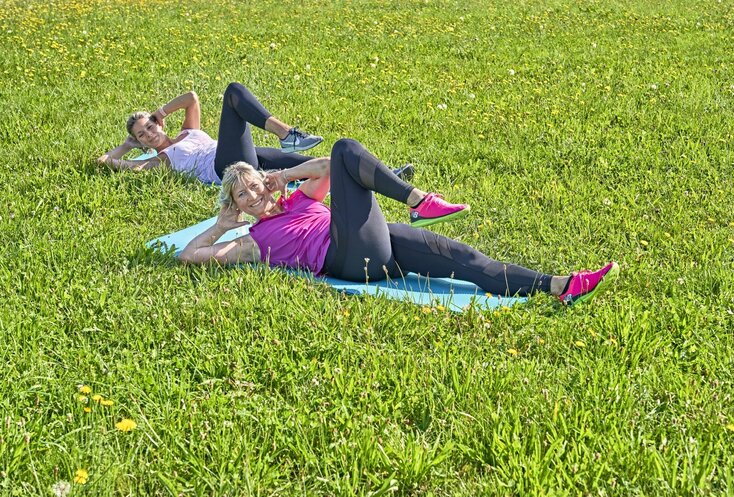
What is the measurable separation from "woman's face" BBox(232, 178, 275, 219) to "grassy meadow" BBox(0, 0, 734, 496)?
52 cm

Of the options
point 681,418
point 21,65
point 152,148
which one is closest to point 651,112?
point 152,148

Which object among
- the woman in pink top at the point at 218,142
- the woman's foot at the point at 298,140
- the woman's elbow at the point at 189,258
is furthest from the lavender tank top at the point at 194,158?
the woman's elbow at the point at 189,258

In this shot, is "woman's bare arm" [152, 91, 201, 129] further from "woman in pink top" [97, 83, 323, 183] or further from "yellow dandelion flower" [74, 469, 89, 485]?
"yellow dandelion flower" [74, 469, 89, 485]

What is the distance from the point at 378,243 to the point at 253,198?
0.85 meters

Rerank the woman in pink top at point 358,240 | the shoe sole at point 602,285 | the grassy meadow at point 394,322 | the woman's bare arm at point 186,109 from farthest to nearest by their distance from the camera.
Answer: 1. the woman's bare arm at point 186,109
2. the woman in pink top at point 358,240
3. the shoe sole at point 602,285
4. the grassy meadow at point 394,322

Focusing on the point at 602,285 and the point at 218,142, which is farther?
the point at 218,142

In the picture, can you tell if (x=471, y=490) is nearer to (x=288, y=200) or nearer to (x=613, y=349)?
(x=613, y=349)

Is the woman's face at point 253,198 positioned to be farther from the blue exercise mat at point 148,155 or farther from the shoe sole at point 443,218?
the blue exercise mat at point 148,155

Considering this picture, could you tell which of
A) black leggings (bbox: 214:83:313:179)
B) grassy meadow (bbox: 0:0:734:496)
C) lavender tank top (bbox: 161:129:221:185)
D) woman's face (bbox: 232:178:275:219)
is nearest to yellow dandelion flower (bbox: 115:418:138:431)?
grassy meadow (bbox: 0:0:734:496)

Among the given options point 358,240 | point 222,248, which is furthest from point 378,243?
point 222,248

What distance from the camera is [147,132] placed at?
6496 millimetres

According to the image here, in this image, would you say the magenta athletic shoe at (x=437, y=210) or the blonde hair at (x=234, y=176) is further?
the blonde hair at (x=234, y=176)

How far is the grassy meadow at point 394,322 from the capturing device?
285cm

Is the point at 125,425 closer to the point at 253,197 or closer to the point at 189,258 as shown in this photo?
the point at 189,258
